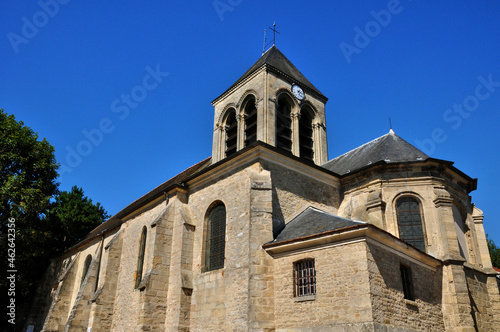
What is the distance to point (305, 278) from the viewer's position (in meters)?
11.3

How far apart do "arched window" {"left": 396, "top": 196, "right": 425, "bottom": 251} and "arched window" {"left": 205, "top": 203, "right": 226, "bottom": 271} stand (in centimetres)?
653

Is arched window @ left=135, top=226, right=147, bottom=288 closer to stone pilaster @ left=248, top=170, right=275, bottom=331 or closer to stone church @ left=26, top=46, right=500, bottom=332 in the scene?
stone church @ left=26, top=46, right=500, bottom=332

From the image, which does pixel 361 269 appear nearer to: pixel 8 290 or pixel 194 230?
pixel 194 230

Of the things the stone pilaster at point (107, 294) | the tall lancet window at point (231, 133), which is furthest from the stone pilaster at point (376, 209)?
the stone pilaster at point (107, 294)

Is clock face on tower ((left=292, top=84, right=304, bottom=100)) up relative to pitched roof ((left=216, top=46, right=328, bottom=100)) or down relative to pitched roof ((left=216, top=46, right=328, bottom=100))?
down

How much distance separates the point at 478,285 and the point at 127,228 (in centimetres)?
1528

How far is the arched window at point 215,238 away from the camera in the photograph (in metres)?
13.9

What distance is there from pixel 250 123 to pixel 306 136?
2785 millimetres

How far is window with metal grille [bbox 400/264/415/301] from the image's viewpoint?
11.6m

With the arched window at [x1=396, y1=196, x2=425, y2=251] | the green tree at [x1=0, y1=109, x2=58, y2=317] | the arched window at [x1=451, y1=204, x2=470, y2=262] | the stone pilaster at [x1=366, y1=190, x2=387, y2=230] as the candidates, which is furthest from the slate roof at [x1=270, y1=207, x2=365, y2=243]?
the green tree at [x1=0, y1=109, x2=58, y2=317]

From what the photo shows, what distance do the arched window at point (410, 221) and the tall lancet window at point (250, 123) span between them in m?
6.57

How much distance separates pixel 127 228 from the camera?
63.7 ft

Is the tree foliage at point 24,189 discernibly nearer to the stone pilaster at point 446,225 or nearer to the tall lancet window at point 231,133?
the tall lancet window at point 231,133

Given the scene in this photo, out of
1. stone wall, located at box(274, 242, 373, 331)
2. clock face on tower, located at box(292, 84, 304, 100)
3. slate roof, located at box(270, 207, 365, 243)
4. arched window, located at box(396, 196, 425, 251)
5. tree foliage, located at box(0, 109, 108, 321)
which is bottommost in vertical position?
stone wall, located at box(274, 242, 373, 331)
